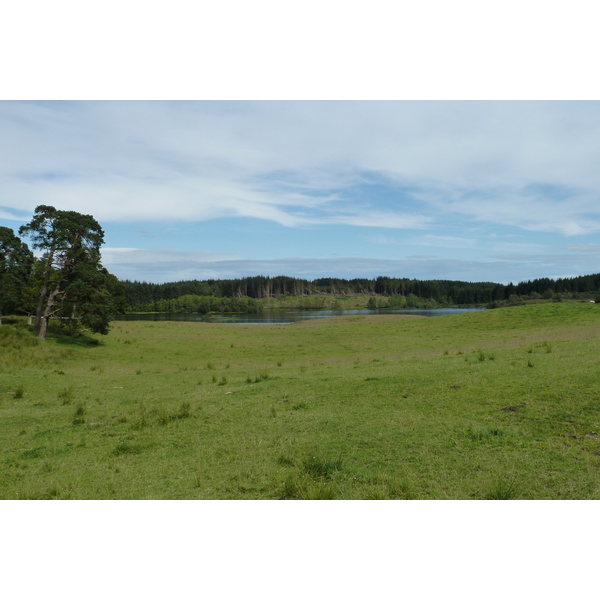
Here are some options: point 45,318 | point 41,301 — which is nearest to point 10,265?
point 41,301

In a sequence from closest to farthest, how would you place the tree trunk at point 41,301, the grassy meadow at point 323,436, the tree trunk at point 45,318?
the grassy meadow at point 323,436
the tree trunk at point 45,318
the tree trunk at point 41,301

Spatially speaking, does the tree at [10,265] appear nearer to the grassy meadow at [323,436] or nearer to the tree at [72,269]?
the tree at [72,269]

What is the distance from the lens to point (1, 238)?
117 ft

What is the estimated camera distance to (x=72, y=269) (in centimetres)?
3700

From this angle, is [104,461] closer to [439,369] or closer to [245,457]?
[245,457]

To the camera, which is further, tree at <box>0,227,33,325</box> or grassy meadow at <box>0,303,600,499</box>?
tree at <box>0,227,33,325</box>

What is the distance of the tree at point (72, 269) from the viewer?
35406 mm

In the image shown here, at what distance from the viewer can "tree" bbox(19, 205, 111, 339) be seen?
116ft

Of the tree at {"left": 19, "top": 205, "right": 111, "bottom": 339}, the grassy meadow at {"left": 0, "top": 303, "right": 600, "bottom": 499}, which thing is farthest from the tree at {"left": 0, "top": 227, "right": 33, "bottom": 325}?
the grassy meadow at {"left": 0, "top": 303, "right": 600, "bottom": 499}

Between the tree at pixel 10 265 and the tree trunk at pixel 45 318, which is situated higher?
the tree at pixel 10 265

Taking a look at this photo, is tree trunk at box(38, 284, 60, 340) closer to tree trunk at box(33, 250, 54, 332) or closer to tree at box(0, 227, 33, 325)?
tree trunk at box(33, 250, 54, 332)

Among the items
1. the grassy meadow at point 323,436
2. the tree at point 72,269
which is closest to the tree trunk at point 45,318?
the tree at point 72,269

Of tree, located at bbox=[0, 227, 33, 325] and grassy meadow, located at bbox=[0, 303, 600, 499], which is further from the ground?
tree, located at bbox=[0, 227, 33, 325]

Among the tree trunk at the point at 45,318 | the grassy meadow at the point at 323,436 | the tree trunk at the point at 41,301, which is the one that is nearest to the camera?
the grassy meadow at the point at 323,436
